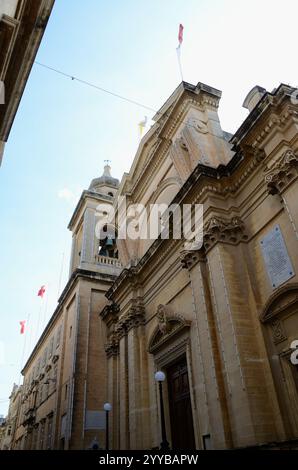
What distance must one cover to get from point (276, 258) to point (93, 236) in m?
14.7

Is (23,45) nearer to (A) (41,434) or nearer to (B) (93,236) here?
(B) (93,236)

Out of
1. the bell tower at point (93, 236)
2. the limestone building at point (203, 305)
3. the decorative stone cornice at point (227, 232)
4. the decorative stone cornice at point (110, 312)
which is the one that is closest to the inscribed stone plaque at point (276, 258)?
the limestone building at point (203, 305)

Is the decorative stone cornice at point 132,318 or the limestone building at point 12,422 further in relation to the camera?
the limestone building at point 12,422

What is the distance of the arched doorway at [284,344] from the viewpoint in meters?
7.27

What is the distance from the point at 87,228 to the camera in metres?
A: 22.0

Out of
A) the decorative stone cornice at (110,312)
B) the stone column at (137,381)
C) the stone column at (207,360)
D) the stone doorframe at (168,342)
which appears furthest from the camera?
the decorative stone cornice at (110,312)

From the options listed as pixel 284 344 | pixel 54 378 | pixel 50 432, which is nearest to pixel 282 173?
pixel 284 344

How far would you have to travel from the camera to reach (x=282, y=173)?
313 inches

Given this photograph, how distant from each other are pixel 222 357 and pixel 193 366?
1860mm

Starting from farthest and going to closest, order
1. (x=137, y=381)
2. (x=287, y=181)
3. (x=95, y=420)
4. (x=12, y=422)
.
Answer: (x=12, y=422), (x=95, y=420), (x=137, y=381), (x=287, y=181)

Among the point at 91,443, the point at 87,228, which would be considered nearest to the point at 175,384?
the point at 91,443

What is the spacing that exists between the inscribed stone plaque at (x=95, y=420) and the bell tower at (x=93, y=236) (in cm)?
702

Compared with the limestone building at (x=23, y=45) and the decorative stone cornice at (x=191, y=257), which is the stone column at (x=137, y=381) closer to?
the decorative stone cornice at (x=191, y=257)

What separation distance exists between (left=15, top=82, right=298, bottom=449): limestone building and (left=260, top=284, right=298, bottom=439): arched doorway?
0.07ft
